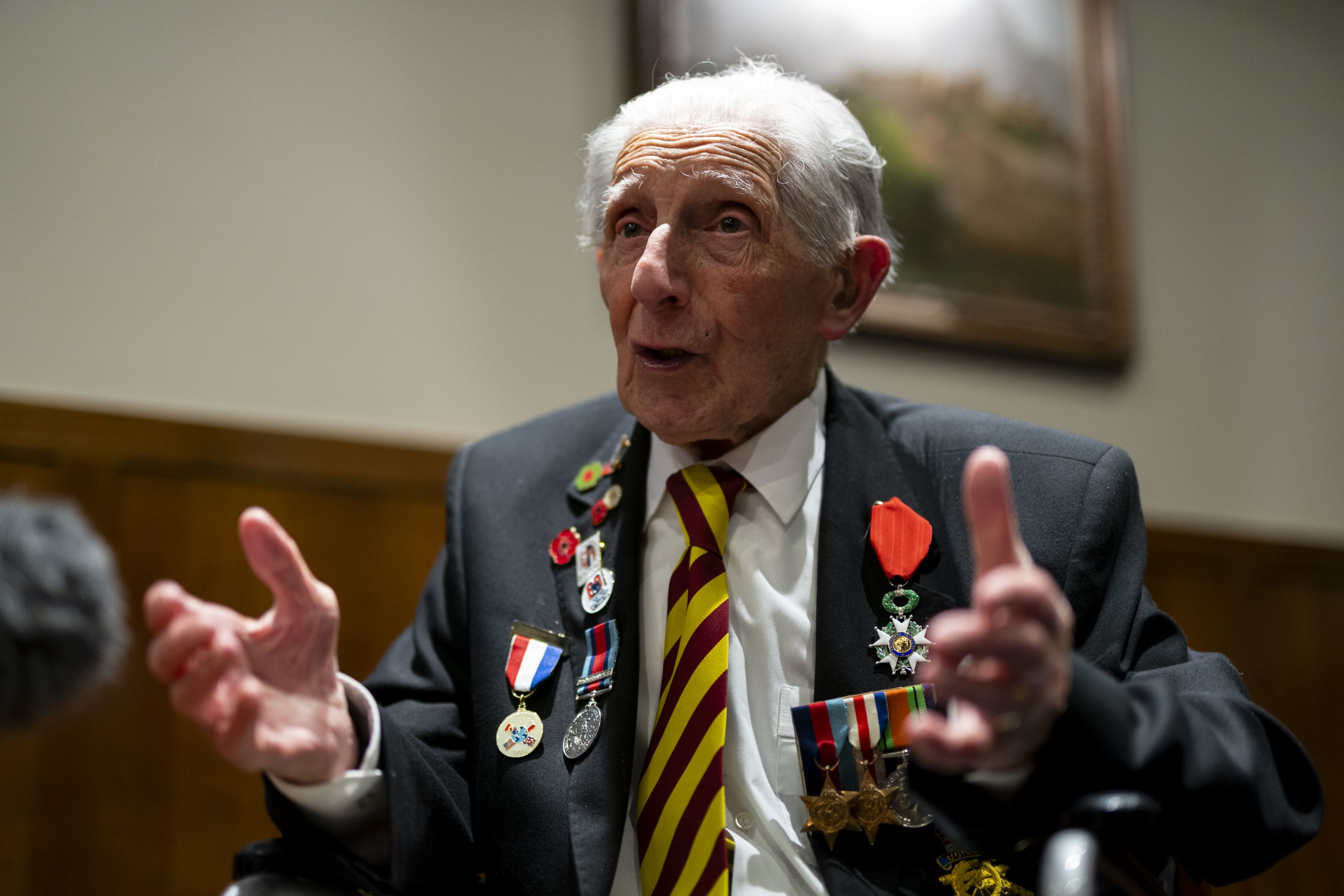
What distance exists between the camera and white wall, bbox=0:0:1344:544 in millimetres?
2809

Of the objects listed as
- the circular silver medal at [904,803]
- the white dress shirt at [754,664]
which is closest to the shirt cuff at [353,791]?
the white dress shirt at [754,664]

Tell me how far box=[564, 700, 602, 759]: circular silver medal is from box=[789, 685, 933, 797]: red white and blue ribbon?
310mm

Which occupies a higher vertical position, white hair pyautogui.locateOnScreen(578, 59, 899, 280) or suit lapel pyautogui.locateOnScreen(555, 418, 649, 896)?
white hair pyautogui.locateOnScreen(578, 59, 899, 280)

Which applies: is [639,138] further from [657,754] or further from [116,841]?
[116,841]

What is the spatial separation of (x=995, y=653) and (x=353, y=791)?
0.84 meters

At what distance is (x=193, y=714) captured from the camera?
1284 millimetres

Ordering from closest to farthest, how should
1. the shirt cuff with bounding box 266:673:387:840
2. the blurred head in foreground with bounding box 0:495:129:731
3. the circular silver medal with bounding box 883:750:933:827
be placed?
the blurred head in foreground with bounding box 0:495:129:731 < the shirt cuff with bounding box 266:673:387:840 < the circular silver medal with bounding box 883:750:933:827

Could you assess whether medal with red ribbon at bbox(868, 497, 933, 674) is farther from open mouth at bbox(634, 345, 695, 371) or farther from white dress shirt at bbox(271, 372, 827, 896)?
open mouth at bbox(634, 345, 695, 371)

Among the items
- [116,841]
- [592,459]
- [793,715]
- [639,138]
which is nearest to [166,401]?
[116,841]

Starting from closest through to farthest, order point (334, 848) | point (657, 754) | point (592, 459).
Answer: point (334, 848), point (657, 754), point (592, 459)

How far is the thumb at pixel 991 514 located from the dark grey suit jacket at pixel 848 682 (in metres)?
0.17

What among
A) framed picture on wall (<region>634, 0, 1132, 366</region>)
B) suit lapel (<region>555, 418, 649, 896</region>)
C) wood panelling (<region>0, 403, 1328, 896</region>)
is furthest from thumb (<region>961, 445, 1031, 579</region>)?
framed picture on wall (<region>634, 0, 1132, 366</region>)

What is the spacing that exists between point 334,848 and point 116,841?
55.2 inches

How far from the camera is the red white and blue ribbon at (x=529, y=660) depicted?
190 centimetres
